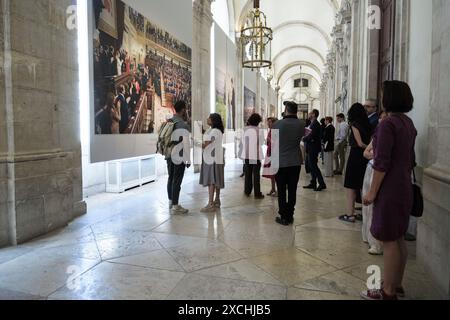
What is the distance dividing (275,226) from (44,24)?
3.83 metres

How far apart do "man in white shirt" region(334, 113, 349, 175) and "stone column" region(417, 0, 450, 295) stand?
231 inches

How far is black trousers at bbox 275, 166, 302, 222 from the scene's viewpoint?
466 cm

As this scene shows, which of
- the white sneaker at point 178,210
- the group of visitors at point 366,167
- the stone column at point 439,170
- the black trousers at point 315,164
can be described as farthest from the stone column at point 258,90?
the stone column at point 439,170

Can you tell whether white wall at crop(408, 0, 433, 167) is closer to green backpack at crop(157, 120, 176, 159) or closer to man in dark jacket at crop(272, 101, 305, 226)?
man in dark jacket at crop(272, 101, 305, 226)

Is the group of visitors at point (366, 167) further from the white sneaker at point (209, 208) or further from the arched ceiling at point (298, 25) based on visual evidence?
the arched ceiling at point (298, 25)

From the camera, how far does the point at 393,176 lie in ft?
7.67

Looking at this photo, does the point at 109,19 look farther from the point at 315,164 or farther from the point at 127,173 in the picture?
the point at 315,164

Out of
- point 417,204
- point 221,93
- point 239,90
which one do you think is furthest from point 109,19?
point 239,90

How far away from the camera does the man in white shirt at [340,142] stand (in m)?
8.91

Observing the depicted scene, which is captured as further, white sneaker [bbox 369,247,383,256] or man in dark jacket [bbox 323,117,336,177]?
man in dark jacket [bbox 323,117,336,177]

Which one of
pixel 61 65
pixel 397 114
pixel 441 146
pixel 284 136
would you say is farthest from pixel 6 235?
pixel 441 146

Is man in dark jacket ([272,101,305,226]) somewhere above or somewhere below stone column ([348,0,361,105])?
below

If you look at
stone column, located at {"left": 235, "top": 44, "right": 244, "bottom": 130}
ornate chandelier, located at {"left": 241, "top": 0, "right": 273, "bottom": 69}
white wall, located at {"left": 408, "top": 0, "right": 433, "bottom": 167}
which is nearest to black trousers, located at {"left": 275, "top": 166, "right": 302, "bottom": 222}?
white wall, located at {"left": 408, "top": 0, "right": 433, "bottom": 167}

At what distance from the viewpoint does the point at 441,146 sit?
9.46 ft
